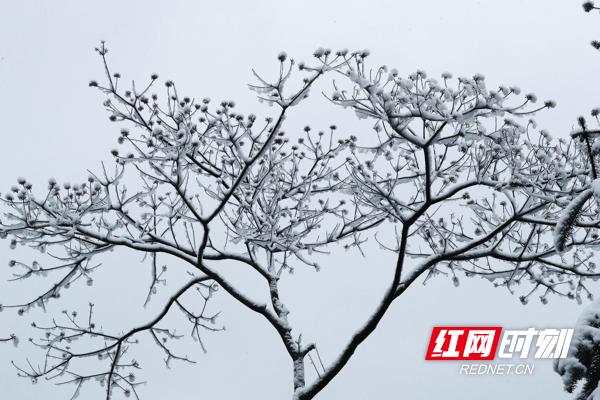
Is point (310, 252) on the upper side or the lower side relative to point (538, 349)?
upper

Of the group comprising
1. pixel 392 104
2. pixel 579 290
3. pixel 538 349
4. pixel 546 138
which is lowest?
pixel 538 349

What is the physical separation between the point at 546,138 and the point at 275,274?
4.76 metres

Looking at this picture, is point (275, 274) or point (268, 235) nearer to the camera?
point (268, 235)

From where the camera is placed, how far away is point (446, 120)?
19.2 ft

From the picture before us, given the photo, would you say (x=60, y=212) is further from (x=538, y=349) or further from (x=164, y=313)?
(x=538, y=349)

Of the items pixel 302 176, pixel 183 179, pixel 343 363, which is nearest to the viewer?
pixel 183 179

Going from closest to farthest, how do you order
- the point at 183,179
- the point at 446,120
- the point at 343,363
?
the point at 446,120 → the point at 183,179 → the point at 343,363

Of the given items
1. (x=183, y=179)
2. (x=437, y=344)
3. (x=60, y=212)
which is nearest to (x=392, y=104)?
(x=183, y=179)

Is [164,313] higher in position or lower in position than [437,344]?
higher

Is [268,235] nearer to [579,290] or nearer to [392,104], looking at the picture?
[392,104]

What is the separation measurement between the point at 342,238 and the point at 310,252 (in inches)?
24.2

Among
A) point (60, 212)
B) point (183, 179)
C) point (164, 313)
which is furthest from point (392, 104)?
point (164, 313)

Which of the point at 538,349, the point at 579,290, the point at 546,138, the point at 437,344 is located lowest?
the point at 538,349

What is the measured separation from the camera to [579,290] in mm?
8844
